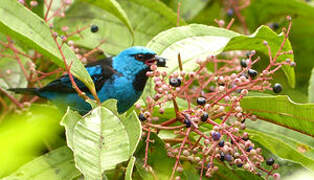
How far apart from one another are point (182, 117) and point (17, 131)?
107cm

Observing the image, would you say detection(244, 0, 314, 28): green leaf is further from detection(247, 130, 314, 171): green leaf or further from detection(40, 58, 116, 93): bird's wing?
detection(247, 130, 314, 171): green leaf

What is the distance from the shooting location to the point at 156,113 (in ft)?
7.42

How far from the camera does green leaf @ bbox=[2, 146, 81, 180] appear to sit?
6.40 feet

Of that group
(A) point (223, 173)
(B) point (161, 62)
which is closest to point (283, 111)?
(A) point (223, 173)

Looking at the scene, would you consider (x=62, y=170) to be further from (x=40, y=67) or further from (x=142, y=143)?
(x=40, y=67)

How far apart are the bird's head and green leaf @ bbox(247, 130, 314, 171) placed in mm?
832

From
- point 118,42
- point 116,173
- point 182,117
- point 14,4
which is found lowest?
point 116,173

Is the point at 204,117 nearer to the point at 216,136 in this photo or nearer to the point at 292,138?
the point at 216,136

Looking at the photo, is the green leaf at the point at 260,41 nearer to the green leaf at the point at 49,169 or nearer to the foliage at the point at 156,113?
the foliage at the point at 156,113

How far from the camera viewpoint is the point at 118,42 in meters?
3.06

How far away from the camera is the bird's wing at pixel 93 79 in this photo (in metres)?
2.87

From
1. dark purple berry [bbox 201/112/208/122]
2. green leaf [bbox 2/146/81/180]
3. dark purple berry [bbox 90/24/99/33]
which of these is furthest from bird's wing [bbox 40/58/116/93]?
dark purple berry [bbox 201/112/208/122]

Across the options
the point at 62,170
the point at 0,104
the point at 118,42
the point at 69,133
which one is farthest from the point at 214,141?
the point at 0,104

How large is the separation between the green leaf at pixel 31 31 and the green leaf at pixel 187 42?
0.58m
